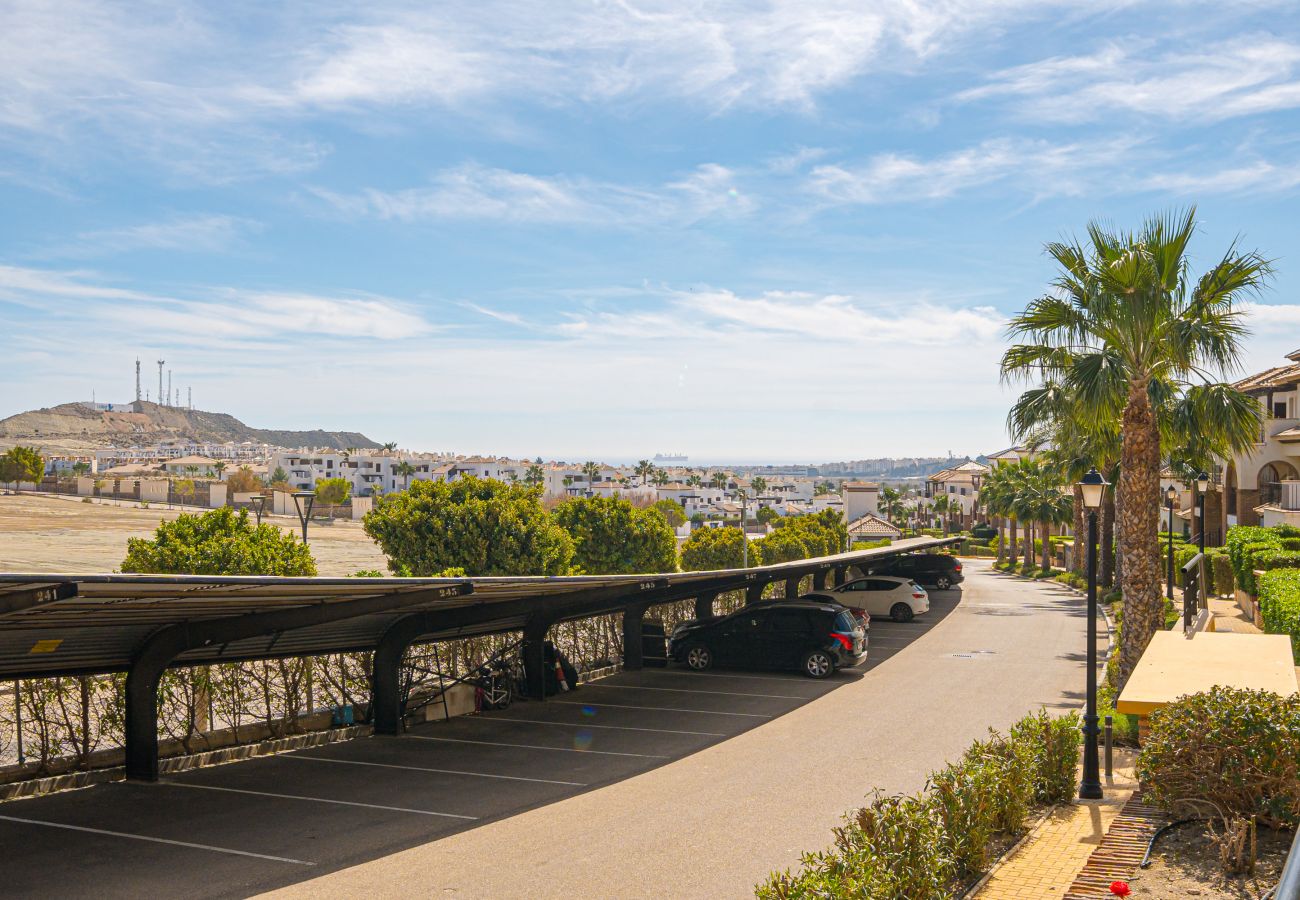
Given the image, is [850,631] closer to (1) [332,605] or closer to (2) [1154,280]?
(2) [1154,280]

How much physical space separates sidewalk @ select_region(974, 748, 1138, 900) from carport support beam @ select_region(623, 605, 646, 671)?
40.0 feet

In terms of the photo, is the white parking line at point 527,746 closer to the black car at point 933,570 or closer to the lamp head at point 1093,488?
the lamp head at point 1093,488

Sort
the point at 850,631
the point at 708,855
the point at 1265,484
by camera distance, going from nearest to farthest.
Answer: the point at 708,855 → the point at 850,631 → the point at 1265,484

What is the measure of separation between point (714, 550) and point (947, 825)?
5262 centimetres

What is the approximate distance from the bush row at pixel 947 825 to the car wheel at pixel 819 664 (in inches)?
376

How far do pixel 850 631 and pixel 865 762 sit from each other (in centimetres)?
794

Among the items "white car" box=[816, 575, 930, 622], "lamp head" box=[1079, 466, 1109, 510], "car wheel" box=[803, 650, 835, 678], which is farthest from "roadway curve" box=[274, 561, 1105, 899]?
"white car" box=[816, 575, 930, 622]

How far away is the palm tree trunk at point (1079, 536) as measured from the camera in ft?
152

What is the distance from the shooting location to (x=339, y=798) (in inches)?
523

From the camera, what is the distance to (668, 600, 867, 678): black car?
22609 mm

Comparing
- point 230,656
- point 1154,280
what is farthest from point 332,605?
point 1154,280

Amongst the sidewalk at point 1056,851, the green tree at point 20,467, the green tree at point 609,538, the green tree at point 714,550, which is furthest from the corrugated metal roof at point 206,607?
the green tree at point 20,467

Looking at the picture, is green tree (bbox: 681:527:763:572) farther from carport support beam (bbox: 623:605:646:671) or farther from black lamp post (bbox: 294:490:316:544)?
carport support beam (bbox: 623:605:646:671)

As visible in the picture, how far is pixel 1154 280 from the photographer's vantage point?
17.9 metres
